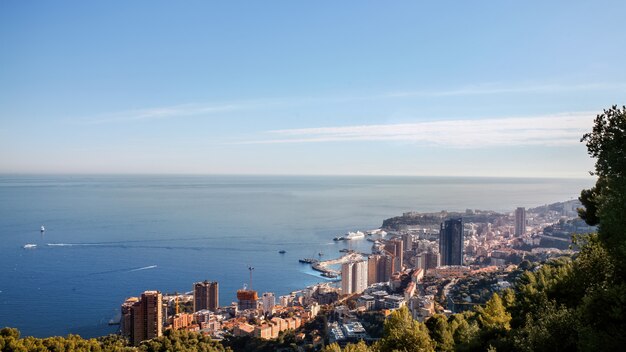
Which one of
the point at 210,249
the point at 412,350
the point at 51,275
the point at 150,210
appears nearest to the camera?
the point at 412,350

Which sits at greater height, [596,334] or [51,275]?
[596,334]

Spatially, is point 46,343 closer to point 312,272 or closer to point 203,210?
point 312,272

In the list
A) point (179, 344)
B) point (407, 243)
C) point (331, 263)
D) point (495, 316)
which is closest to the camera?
point (495, 316)

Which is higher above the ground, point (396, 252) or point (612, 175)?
point (612, 175)

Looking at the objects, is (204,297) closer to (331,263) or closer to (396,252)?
(331,263)

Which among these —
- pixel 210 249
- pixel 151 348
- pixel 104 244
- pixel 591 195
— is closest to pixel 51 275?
pixel 104 244

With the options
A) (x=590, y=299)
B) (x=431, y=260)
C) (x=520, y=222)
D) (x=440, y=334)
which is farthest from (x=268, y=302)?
(x=520, y=222)

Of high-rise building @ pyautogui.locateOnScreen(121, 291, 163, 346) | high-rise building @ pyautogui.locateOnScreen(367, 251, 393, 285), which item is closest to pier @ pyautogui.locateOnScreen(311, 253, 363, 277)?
high-rise building @ pyautogui.locateOnScreen(367, 251, 393, 285)

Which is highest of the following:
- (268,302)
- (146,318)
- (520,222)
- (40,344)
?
(40,344)
